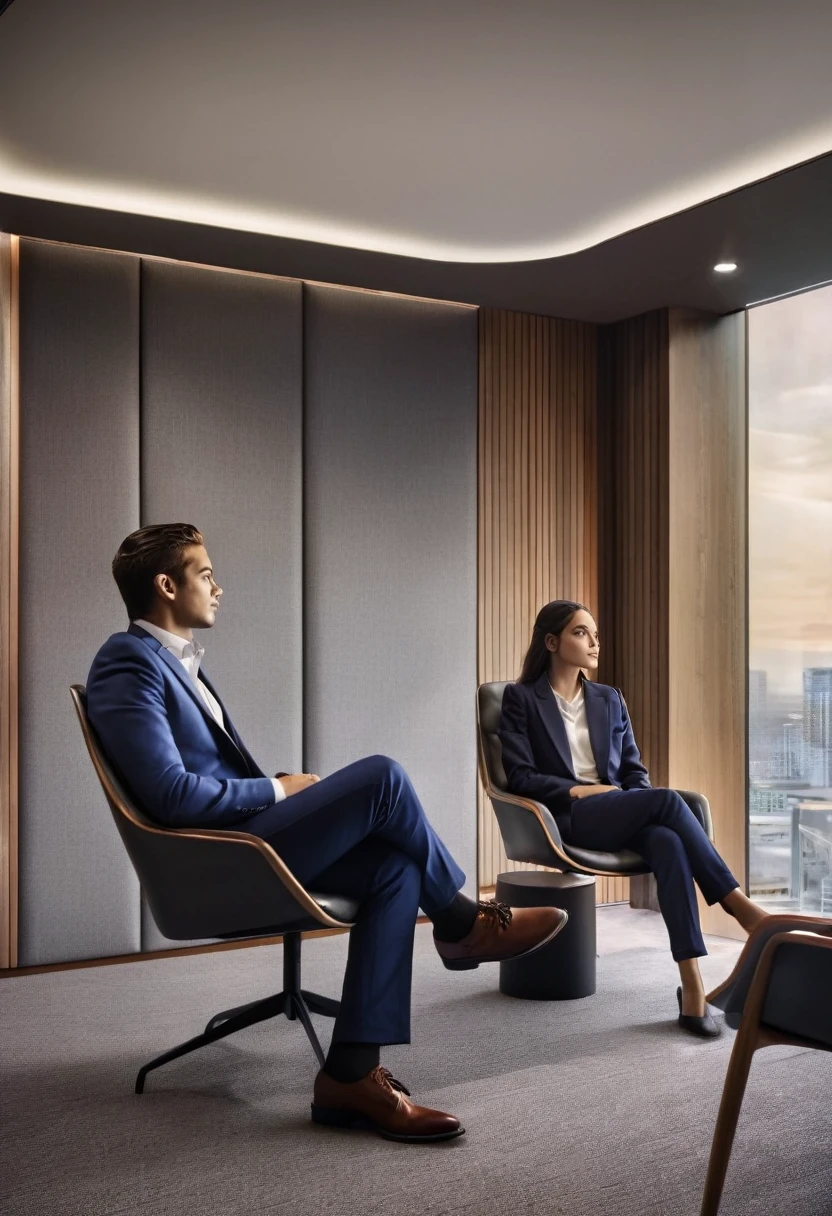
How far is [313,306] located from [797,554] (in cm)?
229

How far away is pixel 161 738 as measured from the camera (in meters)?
2.77

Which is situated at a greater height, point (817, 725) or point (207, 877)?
point (817, 725)

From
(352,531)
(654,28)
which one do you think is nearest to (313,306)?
(352,531)

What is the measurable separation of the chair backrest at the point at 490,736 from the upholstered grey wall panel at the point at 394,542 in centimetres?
76

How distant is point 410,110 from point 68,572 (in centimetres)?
205

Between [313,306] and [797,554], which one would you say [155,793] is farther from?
[797,554]

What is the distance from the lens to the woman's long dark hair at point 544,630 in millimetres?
4250

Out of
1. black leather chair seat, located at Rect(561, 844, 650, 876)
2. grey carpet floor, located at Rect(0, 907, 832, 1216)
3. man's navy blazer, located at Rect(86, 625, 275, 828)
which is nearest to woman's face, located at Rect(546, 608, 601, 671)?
black leather chair seat, located at Rect(561, 844, 650, 876)

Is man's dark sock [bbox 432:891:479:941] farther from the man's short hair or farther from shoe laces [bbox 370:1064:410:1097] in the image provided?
the man's short hair

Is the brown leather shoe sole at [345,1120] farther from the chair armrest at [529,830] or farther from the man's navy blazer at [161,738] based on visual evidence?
the chair armrest at [529,830]

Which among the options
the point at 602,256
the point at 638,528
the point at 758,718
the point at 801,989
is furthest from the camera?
the point at 638,528

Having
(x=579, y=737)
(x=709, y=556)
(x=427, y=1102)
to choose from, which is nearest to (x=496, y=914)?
(x=427, y=1102)

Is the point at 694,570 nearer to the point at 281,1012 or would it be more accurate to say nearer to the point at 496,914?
the point at 496,914

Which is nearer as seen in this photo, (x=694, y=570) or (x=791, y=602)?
(x=791, y=602)
